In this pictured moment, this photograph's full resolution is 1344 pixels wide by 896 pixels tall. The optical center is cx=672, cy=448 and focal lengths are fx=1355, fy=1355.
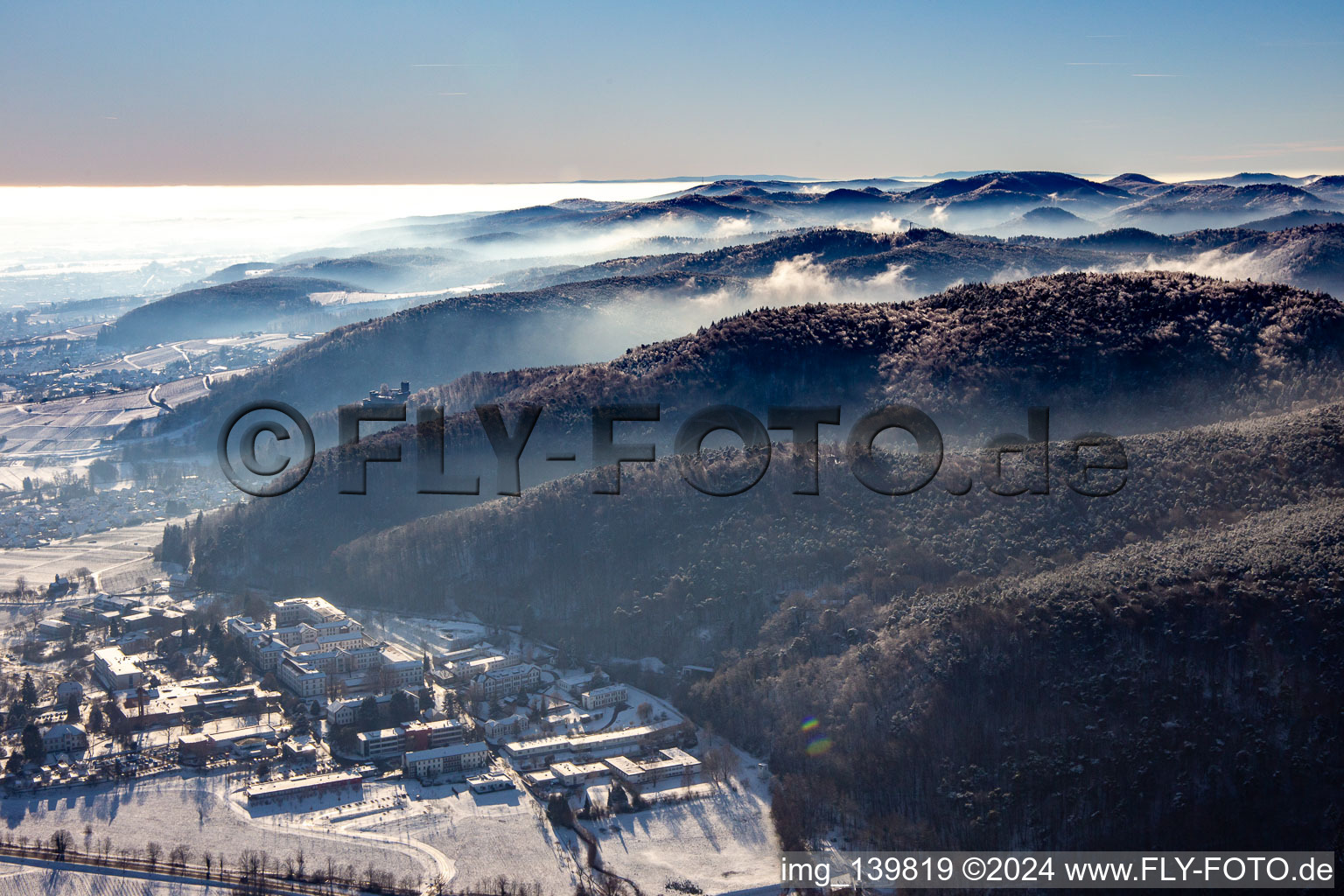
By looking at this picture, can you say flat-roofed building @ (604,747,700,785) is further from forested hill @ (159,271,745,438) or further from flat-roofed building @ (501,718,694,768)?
forested hill @ (159,271,745,438)

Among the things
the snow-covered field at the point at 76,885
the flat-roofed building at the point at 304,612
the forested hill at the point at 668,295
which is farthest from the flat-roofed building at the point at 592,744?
the forested hill at the point at 668,295

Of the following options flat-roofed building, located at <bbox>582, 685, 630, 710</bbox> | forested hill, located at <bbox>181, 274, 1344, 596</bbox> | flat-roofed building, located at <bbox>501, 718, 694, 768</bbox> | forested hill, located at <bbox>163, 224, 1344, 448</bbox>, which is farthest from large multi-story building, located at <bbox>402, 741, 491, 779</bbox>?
forested hill, located at <bbox>163, 224, 1344, 448</bbox>

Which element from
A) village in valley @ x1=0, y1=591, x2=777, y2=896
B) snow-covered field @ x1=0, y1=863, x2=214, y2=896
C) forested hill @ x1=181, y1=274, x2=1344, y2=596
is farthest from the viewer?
forested hill @ x1=181, y1=274, x2=1344, y2=596

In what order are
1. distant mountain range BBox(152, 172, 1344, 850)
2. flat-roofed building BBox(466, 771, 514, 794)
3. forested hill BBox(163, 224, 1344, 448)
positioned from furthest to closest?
forested hill BBox(163, 224, 1344, 448) → flat-roofed building BBox(466, 771, 514, 794) → distant mountain range BBox(152, 172, 1344, 850)

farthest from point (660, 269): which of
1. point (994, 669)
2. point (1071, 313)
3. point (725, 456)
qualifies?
point (994, 669)

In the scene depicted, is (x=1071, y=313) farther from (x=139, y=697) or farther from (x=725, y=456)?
(x=139, y=697)

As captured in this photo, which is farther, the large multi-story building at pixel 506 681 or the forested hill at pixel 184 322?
the forested hill at pixel 184 322

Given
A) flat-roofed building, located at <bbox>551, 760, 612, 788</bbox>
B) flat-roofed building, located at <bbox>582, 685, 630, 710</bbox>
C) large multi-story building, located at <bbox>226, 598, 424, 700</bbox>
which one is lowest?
flat-roofed building, located at <bbox>551, 760, 612, 788</bbox>

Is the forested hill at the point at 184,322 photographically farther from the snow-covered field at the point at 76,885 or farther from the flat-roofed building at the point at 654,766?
the flat-roofed building at the point at 654,766

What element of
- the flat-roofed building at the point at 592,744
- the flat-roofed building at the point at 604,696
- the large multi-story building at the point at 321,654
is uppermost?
the large multi-story building at the point at 321,654
